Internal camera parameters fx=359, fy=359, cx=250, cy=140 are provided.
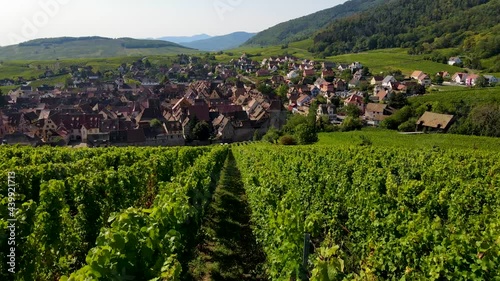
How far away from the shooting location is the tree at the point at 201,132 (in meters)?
70.1

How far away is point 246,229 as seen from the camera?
49.3 ft

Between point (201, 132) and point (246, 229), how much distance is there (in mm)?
56515

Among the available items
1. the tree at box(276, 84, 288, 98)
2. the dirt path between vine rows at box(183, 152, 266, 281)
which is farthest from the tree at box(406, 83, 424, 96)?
the dirt path between vine rows at box(183, 152, 266, 281)

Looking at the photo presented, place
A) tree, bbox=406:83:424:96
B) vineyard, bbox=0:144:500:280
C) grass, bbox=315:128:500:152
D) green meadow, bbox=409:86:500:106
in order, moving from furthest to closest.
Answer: tree, bbox=406:83:424:96
green meadow, bbox=409:86:500:106
grass, bbox=315:128:500:152
vineyard, bbox=0:144:500:280

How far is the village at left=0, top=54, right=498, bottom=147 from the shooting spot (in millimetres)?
70188

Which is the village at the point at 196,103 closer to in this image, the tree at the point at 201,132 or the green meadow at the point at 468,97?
the tree at the point at 201,132

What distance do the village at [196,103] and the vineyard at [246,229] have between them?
50460mm

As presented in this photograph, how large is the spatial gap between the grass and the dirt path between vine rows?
29896 mm

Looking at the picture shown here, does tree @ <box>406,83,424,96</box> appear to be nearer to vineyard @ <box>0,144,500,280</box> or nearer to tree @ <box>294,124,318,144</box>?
tree @ <box>294,124,318,144</box>

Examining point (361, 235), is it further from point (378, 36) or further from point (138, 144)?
point (378, 36)

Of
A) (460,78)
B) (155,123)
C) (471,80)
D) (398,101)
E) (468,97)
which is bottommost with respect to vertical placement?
(155,123)

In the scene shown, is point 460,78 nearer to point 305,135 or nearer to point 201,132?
point 305,135

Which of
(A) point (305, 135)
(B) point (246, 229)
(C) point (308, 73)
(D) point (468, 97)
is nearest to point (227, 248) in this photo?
(B) point (246, 229)

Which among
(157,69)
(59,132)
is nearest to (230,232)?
(59,132)
